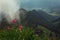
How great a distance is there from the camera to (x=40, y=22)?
→ 6594mm

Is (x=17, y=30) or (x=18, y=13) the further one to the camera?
(x=18, y=13)

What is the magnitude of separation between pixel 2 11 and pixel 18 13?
0.60 metres

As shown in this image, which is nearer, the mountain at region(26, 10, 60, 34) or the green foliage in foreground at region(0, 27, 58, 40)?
the green foliage in foreground at region(0, 27, 58, 40)

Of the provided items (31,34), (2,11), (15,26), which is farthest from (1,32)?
(2,11)

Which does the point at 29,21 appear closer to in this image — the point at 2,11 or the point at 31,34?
the point at 2,11

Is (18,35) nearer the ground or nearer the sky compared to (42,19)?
nearer the sky

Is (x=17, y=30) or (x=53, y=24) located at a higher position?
(x=17, y=30)

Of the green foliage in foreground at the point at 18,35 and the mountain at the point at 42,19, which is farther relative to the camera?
the mountain at the point at 42,19

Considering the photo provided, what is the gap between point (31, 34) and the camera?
15.0ft

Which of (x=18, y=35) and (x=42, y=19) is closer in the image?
(x=18, y=35)

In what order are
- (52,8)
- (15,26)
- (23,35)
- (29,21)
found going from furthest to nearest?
(52,8), (29,21), (15,26), (23,35)

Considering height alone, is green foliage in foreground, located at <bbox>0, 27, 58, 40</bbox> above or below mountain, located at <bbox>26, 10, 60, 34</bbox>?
above

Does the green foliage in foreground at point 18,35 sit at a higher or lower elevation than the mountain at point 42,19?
higher

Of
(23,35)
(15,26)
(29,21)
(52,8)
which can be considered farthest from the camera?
(52,8)
